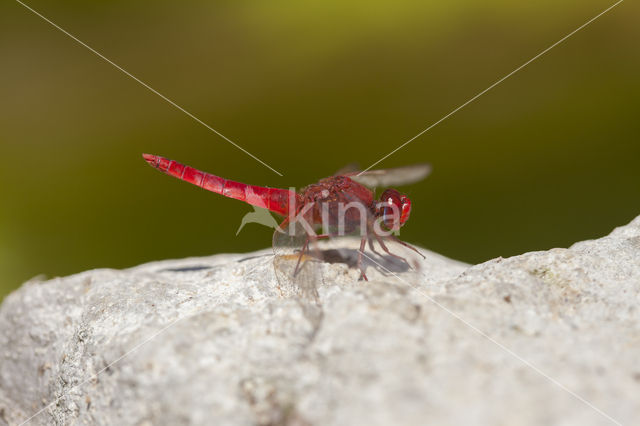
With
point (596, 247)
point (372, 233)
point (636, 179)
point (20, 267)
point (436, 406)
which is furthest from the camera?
point (20, 267)

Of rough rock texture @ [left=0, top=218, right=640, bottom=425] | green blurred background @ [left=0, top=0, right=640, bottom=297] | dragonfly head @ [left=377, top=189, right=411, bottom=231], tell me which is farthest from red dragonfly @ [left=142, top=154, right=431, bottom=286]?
green blurred background @ [left=0, top=0, right=640, bottom=297]

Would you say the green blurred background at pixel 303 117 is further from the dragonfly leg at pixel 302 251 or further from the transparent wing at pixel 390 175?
the dragonfly leg at pixel 302 251

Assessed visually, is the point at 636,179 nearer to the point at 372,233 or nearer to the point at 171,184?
the point at 372,233

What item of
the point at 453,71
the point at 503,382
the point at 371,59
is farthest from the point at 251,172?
the point at 503,382

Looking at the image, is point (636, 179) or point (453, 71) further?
point (453, 71)

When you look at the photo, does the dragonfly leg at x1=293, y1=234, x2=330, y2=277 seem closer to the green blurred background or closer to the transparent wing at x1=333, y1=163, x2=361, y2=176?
the transparent wing at x1=333, y1=163, x2=361, y2=176

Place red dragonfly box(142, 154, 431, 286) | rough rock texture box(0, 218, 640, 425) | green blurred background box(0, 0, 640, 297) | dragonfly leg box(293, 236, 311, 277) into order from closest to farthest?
rough rock texture box(0, 218, 640, 425) < dragonfly leg box(293, 236, 311, 277) < red dragonfly box(142, 154, 431, 286) < green blurred background box(0, 0, 640, 297)
